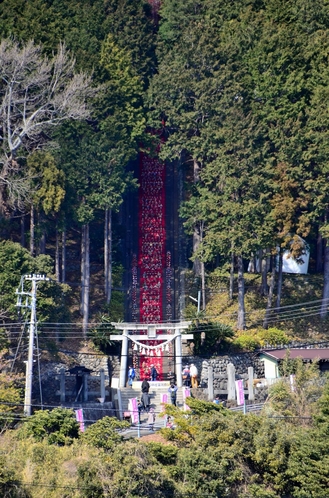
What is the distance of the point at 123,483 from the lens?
1630 inches

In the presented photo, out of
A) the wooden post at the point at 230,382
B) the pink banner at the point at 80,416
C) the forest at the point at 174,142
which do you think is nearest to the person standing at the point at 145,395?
the wooden post at the point at 230,382

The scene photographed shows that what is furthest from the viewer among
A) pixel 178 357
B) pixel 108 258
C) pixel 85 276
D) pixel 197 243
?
pixel 197 243

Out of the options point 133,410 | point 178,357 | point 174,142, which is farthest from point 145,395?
point 174,142

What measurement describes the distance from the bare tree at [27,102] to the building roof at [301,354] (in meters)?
15.0

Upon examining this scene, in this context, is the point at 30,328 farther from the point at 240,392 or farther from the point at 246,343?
the point at 246,343

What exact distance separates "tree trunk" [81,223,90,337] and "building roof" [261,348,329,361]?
980 cm

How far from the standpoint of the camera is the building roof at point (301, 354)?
186 feet

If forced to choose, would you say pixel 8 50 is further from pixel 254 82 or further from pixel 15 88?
pixel 254 82

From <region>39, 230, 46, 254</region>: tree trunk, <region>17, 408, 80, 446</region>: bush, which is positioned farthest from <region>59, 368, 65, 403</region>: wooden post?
<region>39, 230, 46, 254</region>: tree trunk

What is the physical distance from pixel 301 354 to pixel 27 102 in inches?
824

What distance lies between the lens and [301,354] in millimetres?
57812

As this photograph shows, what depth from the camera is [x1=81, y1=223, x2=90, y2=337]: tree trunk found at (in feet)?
210

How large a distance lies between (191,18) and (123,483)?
39.6m

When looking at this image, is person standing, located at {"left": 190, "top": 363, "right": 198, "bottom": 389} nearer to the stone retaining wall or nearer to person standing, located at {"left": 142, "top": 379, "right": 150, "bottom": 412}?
person standing, located at {"left": 142, "top": 379, "right": 150, "bottom": 412}
